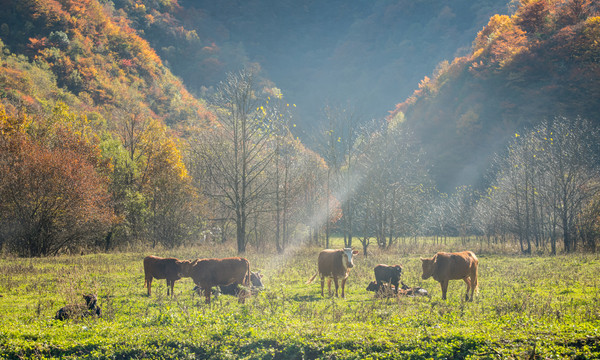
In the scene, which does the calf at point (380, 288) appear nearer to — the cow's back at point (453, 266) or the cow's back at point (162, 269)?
the cow's back at point (453, 266)

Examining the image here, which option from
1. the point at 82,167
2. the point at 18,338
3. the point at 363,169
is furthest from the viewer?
the point at 363,169

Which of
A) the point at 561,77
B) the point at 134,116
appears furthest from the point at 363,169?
the point at 561,77

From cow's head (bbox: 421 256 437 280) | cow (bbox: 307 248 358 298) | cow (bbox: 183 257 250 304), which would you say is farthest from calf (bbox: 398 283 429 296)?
cow (bbox: 183 257 250 304)

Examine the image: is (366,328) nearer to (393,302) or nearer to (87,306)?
(393,302)

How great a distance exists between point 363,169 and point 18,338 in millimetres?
38503

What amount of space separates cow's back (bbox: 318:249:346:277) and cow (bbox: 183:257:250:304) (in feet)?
11.0

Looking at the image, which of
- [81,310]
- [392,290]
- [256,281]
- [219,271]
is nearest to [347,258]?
[392,290]

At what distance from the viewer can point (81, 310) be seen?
11.2 metres

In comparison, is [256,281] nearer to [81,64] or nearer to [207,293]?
[207,293]

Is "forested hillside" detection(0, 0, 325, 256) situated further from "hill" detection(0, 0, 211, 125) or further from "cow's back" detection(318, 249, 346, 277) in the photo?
"cow's back" detection(318, 249, 346, 277)

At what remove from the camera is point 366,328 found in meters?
9.72

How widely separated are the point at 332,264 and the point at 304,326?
594cm

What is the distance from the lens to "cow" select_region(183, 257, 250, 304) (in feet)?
46.4

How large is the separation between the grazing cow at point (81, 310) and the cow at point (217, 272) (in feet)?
11.9
